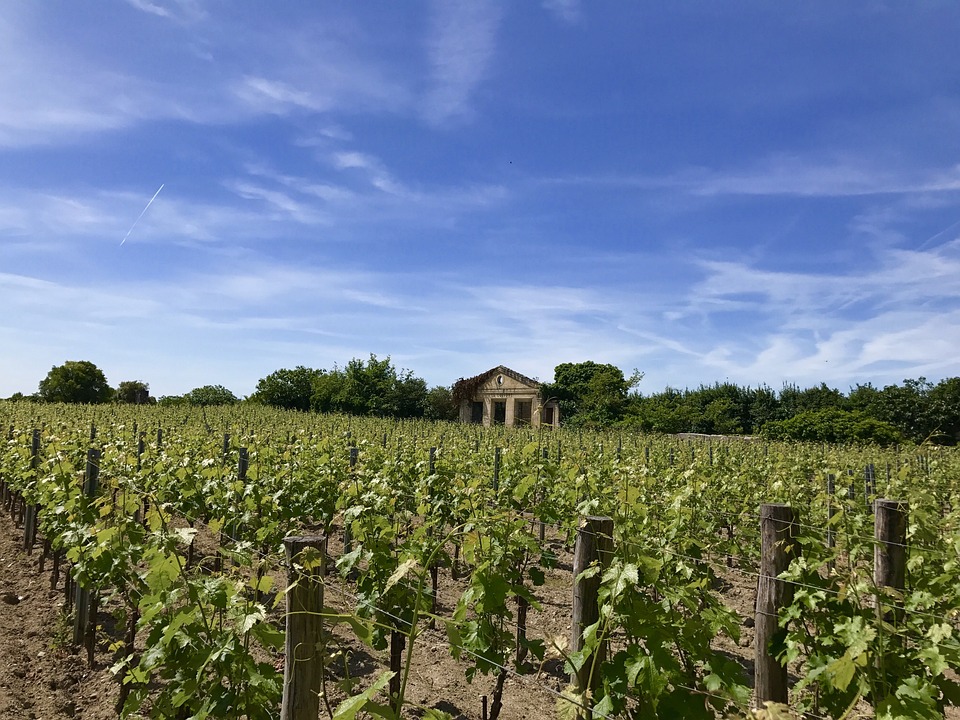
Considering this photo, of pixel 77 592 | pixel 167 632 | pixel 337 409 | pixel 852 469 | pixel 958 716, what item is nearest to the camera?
pixel 167 632

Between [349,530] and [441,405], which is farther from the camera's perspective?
[441,405]

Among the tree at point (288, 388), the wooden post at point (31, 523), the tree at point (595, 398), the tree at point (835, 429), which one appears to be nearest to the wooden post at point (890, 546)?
the wooden post at point (31, 523)

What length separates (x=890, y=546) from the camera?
3.45 m

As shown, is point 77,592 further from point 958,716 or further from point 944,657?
point 958,716

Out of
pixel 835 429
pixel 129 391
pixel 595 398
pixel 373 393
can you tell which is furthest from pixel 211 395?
pixel 835 429

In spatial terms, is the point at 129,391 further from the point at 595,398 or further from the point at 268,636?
the point at 268,636

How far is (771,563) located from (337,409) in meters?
34.0

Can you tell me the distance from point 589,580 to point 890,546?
2.05m

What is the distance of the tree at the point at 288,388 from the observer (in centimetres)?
3825

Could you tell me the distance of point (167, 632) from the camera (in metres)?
2.40

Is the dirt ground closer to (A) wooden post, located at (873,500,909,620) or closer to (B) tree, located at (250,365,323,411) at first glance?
(A) wooden post, located at (873,500,909,620)

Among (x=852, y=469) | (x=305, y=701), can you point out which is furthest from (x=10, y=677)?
(x=852, y=469)

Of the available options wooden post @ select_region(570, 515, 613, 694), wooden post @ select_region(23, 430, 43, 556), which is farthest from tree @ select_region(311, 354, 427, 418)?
wooden post @ select_region(570, 515, 613, 694)

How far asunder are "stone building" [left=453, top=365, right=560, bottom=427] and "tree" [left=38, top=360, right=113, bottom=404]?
24890mm
